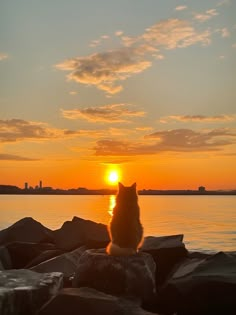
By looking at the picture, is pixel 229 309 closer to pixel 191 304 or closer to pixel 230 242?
pixel 191 304

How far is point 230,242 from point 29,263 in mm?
19742

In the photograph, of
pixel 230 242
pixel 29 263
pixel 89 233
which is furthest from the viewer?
pixel 230 242

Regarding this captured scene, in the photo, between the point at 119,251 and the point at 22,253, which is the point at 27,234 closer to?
the point at 22,253

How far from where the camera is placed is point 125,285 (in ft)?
31.3

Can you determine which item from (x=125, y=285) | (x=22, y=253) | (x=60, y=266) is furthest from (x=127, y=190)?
(x=22, y=253)

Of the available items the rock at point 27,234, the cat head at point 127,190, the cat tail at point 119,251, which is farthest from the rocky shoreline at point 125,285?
the rock at point 27,234

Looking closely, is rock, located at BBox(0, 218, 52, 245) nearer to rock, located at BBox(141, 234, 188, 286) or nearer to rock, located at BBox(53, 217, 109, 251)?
rock, located at BBox(53, 217, 109, 251)

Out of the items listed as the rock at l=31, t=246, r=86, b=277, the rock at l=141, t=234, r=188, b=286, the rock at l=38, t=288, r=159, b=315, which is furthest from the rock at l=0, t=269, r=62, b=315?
the rock at l=141, t=234, r=188, b=286

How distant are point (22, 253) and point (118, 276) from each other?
5.55m

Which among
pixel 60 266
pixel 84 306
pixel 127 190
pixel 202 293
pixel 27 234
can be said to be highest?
pixel 127 190

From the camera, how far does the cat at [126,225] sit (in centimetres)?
1047

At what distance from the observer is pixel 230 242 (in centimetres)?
3097

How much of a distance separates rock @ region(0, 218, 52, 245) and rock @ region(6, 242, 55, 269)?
5.66ft

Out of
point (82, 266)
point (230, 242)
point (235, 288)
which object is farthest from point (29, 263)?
point (230, 242)
